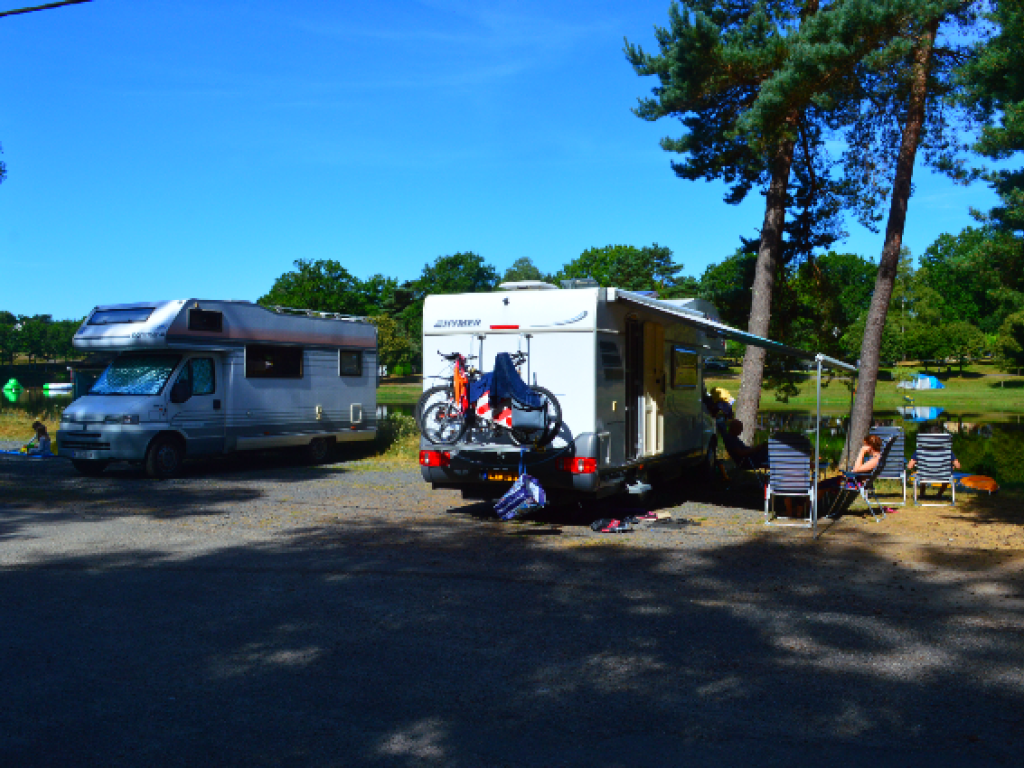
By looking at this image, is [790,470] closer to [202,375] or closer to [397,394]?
[202,375]

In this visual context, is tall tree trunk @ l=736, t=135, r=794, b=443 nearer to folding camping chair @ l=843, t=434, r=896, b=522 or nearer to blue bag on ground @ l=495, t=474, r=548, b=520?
folding camping chair @ l=843, t=434, r=896, b=522

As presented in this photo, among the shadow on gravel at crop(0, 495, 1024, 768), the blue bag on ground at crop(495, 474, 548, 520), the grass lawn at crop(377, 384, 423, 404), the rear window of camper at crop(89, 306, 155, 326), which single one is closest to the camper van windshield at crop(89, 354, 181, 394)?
the rear window of camper at crop(89, 306, 155, 326)

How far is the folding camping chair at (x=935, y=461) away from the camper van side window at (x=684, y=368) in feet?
10.4

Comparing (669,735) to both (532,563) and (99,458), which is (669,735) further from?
(99,458)

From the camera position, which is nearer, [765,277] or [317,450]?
[765,277]

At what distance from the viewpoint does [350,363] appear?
18.7 m

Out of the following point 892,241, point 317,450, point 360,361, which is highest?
point 892,241

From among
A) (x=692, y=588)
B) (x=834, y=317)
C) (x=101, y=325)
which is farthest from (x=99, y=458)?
(x=834, y=317)

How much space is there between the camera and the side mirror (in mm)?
15195

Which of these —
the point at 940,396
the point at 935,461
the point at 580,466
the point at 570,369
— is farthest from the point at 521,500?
the point at 940,396

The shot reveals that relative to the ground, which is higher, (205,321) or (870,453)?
(205,321)

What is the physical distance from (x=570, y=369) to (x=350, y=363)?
9.16 meters

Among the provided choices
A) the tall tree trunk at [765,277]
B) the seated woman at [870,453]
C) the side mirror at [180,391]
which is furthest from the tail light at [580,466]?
the side mirror at [180,391]

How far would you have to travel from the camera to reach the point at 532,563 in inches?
332
